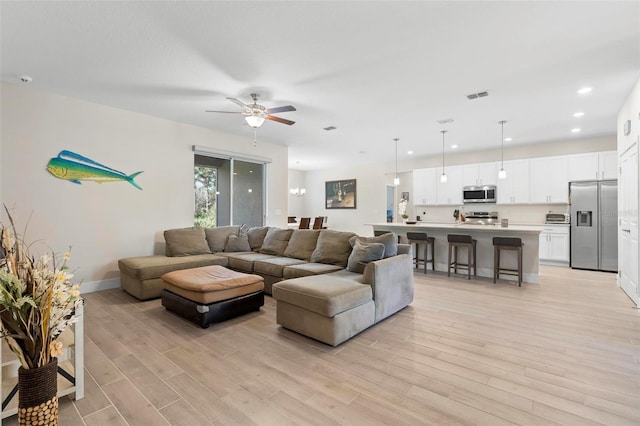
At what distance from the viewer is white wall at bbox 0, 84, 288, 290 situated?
3.95 metres

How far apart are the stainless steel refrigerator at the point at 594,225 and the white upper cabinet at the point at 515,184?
33.9 inches

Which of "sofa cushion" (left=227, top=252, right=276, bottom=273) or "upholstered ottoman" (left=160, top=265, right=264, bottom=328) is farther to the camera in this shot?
"sofa cushion" (left=227, top=252, right=276, bottom=273)

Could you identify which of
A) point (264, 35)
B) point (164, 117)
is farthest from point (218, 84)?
point (164, 117)

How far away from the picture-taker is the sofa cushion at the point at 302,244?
4711 millimetres

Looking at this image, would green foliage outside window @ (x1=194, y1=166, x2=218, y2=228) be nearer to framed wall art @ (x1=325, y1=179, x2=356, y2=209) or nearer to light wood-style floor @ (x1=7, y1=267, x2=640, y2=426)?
light wood-style floor @ (x1=7, y1=267, x2=640, y2=426)

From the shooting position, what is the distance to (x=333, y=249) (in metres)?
4.25

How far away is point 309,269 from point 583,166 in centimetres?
652

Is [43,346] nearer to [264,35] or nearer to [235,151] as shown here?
[264,35]

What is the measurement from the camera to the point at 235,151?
6410 mm

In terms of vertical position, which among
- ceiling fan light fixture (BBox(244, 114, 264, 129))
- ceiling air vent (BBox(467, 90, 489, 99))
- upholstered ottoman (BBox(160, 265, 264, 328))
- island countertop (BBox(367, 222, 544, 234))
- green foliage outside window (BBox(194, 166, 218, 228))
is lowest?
upholstered ottoman (BBox(160, 265, 264, 328))

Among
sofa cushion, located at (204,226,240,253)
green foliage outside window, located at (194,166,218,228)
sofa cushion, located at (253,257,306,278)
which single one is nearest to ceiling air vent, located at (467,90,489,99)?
sofa cushion, located at (253,257,306,278)

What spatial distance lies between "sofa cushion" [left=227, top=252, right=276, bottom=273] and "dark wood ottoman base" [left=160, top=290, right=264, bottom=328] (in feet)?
3.53

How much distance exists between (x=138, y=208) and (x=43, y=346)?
4096 millimetres

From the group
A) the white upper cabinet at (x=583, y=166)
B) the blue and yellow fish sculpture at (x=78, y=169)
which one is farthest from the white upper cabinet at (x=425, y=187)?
the blue and yellow fish sculpture at (x=78, y=169)
